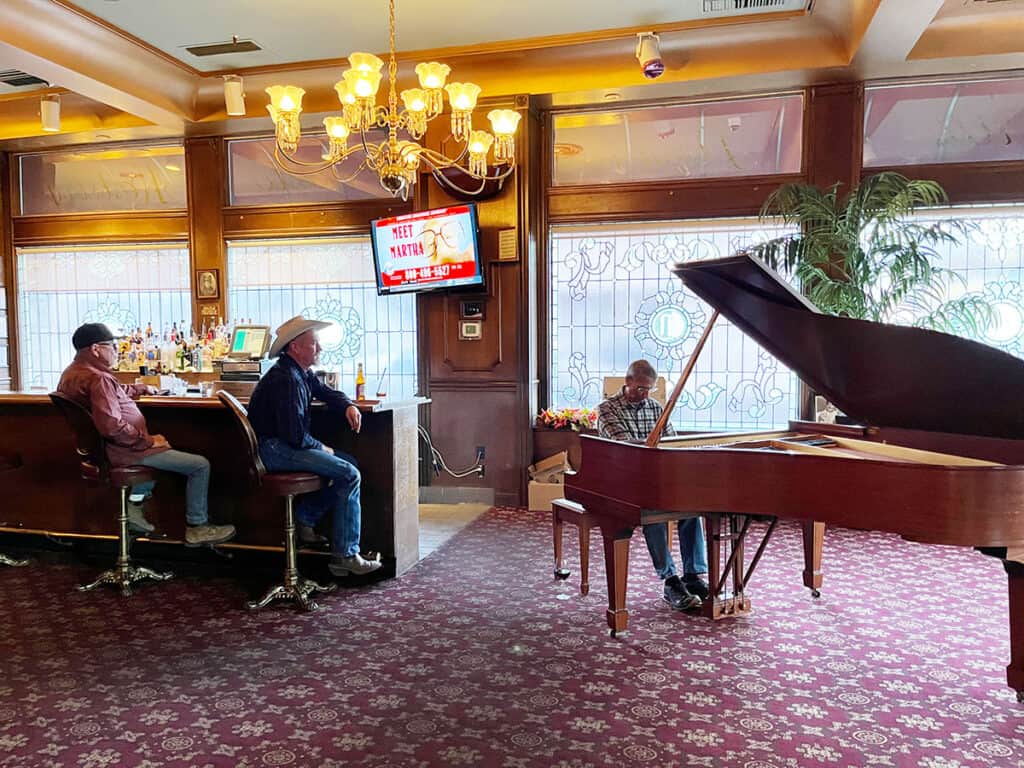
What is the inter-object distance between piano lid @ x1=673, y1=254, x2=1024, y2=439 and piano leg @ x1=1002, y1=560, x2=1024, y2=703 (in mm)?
525

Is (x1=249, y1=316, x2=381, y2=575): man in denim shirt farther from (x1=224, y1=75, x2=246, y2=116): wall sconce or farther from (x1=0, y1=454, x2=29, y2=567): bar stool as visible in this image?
(x1=224, y1=75, x2=246, y2=116): wall sconce

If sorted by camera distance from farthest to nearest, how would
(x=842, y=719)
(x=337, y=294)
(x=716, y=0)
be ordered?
1. (x=337, y=294)
2. (x=716, y=0)
3. (x=842, y=719)

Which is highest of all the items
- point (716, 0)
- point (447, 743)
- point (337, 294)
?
point (716, 0)

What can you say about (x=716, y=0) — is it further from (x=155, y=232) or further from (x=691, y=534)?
(x=155, y=232)

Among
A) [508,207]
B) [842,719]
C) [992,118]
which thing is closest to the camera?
[842,719]

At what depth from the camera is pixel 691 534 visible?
3.68 m

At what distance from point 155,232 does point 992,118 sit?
22.8 ft

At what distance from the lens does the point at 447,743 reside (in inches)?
95.3

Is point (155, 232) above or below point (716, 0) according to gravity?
below

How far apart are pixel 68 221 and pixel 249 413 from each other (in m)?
4.72

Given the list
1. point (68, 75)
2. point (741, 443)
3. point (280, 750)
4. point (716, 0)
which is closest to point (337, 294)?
point (68, 75)

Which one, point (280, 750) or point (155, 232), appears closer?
point (280, 750)

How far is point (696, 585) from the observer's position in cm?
368

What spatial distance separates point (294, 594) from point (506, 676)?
1.36 meters
